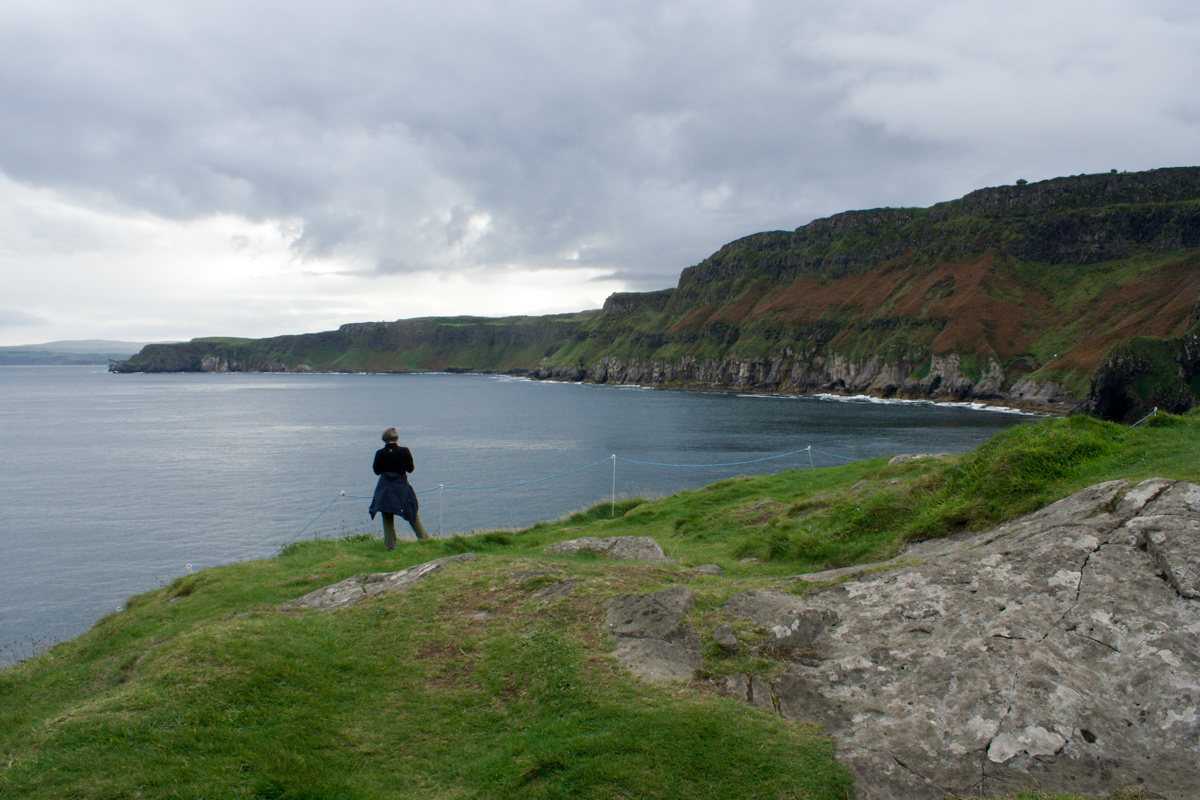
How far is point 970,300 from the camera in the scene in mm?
132750

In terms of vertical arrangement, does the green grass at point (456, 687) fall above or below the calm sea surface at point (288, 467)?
above

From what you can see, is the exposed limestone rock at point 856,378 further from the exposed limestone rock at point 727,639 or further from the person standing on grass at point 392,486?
the exposed limestone rock at point 727,639

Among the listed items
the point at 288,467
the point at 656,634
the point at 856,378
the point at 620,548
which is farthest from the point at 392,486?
the point at 856,378

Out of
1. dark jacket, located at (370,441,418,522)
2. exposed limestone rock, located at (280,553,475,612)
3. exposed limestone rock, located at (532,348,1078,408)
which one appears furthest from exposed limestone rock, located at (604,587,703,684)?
exposed limestone rock, located at (532,348,1078,408)

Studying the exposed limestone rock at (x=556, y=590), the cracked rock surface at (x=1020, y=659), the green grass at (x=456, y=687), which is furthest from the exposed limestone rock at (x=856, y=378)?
the exposed limestone rock at (x=556, y=590)

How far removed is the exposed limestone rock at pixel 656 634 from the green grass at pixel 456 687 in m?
0.20

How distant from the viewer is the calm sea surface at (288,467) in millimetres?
26194

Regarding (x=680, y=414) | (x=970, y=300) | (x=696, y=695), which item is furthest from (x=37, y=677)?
(x=970, y=300)

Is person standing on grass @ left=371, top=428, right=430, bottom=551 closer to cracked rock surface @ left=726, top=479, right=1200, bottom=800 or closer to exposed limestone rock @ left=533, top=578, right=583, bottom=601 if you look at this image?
exposed limestone rock @ left=533, top=578, right=583, bottom=601

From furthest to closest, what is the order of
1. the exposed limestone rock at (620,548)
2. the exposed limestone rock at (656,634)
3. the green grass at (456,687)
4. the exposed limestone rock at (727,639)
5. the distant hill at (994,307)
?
1. the distant hill at (994,307)
2. the exposed limestone rock at (620,548)
3. the exposed limestone rock at (727,639)
4. the exposed limestone rock at (656,634)
5. the green grass at (456,687)

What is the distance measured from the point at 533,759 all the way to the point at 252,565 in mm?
10368

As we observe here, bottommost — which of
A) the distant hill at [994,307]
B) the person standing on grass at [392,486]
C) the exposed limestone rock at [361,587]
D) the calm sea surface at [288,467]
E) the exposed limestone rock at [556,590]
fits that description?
the calm sea surface at [288,467]

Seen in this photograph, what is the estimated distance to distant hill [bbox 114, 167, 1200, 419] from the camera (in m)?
95.5

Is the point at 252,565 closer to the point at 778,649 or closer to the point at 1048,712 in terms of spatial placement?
the point at 778,649
